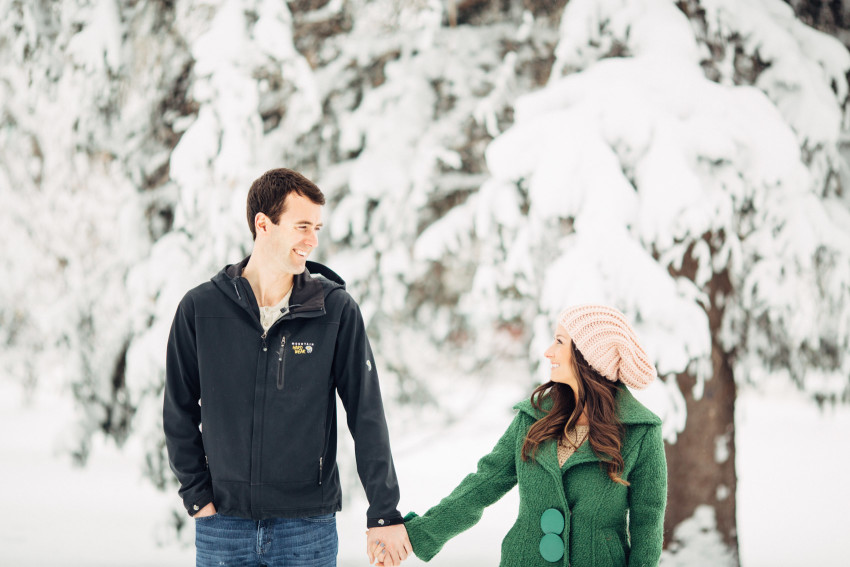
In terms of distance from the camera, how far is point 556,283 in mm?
4723

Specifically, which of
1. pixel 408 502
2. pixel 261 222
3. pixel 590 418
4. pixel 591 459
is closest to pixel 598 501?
pixel 591 459

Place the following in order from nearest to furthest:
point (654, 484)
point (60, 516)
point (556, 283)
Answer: point (654, 484) < point (556, 283) < point (60, 516)

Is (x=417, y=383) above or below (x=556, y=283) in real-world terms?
below

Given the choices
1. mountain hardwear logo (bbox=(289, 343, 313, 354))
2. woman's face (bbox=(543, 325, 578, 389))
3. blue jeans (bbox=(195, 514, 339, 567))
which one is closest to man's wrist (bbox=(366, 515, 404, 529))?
blue jeans (bbox=(195, 514, 339, 567))

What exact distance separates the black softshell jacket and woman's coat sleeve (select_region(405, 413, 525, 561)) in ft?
0.39

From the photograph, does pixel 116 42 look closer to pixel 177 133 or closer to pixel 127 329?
pixel 177 133

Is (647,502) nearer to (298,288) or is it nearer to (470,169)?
(298,288)

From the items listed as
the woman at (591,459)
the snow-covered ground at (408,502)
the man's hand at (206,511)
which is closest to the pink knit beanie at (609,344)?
the woman at (591,459)

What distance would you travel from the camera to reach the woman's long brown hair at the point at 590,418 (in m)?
2.56

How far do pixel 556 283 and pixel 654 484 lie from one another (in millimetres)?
2279

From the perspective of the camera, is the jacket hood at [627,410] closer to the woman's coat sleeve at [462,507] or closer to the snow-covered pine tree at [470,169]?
the woman's coat sleeve at [462,507]

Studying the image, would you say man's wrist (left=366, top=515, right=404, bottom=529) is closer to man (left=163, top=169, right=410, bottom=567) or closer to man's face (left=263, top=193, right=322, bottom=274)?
man (left=163, top=169, right=410, bottom=567)

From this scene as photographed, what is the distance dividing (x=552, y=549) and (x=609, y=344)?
27.1 inches

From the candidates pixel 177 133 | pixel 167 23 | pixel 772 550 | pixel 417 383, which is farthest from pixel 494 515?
pixel 167 23
